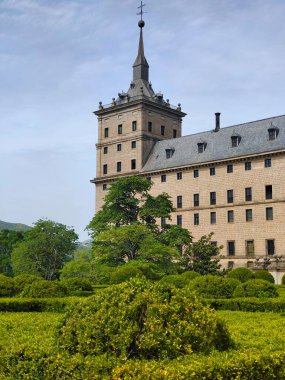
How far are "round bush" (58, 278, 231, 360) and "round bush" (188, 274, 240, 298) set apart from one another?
47.3 ft

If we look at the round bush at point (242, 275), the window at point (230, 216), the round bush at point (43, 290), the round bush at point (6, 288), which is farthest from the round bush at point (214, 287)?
the window at point (230, 216)

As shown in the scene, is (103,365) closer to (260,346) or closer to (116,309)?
(116,309)

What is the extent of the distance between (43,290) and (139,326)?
14.1m

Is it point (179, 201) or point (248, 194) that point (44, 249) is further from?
point (248, 194)

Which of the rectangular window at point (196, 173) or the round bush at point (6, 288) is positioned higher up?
the rectangular window at point (196, 173)

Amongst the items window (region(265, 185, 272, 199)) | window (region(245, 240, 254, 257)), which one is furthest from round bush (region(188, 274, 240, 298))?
window (region(265, 185, 272, 199))

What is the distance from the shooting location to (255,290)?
21.9 m

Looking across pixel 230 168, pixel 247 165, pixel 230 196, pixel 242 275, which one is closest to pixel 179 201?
pixel 230 196

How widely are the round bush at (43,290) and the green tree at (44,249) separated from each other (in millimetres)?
36460

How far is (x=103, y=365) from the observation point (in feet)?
21.7

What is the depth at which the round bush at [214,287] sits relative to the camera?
22062 millimetres

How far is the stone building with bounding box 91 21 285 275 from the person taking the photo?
170ft

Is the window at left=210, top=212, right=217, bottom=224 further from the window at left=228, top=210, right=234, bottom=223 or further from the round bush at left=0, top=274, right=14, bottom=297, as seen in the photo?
the round bush at left=0, top=274, right=14, bottom=297

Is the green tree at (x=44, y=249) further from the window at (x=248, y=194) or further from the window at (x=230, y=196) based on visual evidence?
the window at (x=248, y=194)
